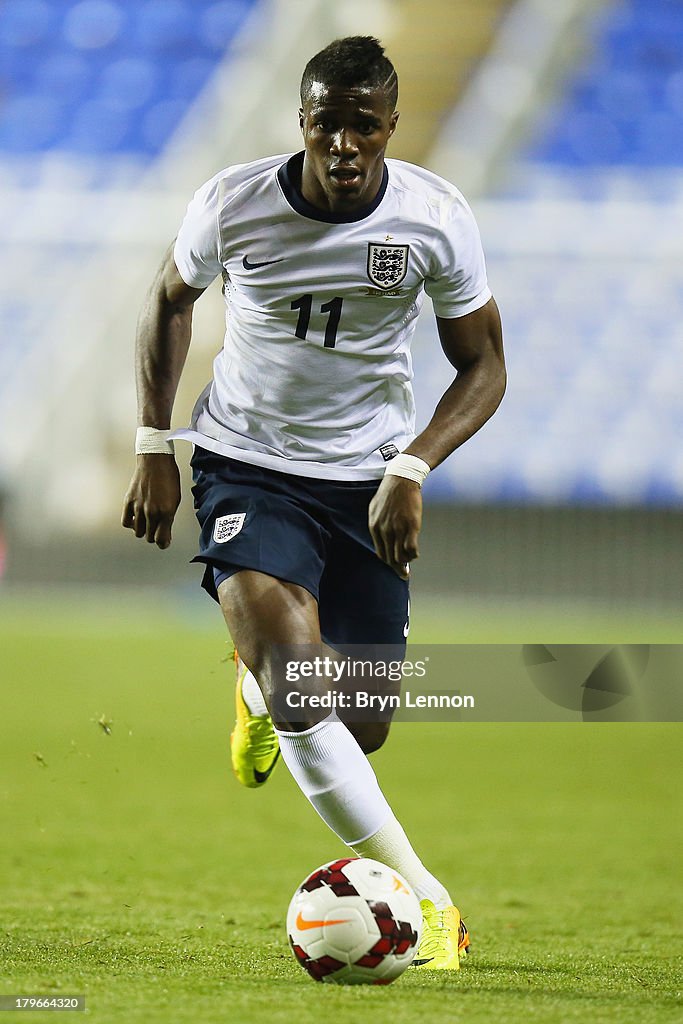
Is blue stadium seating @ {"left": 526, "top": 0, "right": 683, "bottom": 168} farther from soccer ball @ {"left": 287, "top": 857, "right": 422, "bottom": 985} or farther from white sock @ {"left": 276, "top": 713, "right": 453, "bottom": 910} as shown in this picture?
soccer ball @ {"left": 287, "top": 857, "right": 422, "bottom": 985}

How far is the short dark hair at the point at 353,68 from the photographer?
3309 millimetres

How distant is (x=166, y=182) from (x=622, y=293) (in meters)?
5.96

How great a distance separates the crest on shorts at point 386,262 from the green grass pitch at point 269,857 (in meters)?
1.44

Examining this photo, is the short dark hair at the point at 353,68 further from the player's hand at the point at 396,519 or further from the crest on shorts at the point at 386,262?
the player's hand at the point at 396,519

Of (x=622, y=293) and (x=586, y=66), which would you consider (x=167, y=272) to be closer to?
(x=622, y=293)

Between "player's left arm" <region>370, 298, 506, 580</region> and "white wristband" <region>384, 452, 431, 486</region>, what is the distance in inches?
0.5

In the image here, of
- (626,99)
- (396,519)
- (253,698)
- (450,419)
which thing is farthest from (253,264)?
(626,99)

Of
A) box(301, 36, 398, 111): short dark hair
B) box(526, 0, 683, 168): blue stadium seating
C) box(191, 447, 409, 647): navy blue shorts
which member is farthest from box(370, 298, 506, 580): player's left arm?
box(526, 0, 683, 168): blue stadium seating

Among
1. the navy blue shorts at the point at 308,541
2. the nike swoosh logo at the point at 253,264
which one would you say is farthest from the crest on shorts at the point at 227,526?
the nike swoosh logo at the point at 253,264

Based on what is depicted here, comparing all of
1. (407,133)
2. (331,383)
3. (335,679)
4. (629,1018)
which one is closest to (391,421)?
(331,383)

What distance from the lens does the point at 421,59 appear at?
19.0 meters

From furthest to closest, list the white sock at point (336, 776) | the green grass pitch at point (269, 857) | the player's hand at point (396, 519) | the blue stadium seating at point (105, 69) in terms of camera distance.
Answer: the blue stadium seating at point (105, 69) < the player's hand at point (396, 519) < the white sock at point (336, 776) < the green grass pitch at point (269, 857)

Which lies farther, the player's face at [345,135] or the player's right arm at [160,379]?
the player's right arm at [160,379]

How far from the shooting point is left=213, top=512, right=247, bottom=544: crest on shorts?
350 cm
